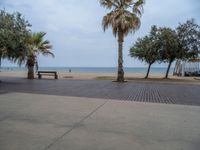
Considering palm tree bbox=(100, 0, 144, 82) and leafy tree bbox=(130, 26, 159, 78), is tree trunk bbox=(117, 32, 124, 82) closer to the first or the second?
palm tree bbox=(100, 0, 144, 82)

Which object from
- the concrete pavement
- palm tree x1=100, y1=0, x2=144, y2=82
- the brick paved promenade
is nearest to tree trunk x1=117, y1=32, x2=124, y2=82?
palm tree x1=100, y1=0, x2=144, y2=82

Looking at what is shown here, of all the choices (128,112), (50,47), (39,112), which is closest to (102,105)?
(128,112)

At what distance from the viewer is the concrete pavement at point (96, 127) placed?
4250 mm

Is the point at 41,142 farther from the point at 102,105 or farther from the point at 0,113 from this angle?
the point at 102,105

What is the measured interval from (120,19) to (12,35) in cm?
844

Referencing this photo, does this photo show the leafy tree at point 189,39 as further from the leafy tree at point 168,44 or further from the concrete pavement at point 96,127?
the concrete pavement at point 96,127

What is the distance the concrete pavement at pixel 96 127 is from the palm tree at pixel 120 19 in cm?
1333

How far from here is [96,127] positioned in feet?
17.4

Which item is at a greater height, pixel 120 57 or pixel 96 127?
pixel 120 57

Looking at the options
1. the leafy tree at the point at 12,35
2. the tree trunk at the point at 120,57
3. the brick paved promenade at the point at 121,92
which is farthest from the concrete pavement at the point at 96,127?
the tree trunk at the point at 120,57

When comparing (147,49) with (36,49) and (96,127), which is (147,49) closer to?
(36,49)

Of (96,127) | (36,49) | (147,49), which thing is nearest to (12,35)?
(36,49)

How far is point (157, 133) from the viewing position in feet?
16.2

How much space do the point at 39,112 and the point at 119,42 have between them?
48.8 feet
